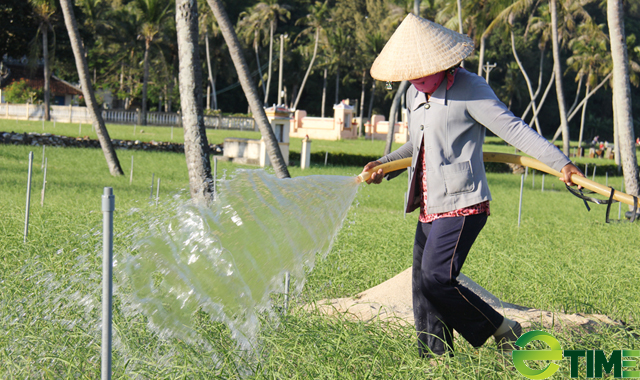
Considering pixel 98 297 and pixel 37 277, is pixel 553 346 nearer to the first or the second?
pixel 98 297

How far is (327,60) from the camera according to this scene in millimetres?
51469

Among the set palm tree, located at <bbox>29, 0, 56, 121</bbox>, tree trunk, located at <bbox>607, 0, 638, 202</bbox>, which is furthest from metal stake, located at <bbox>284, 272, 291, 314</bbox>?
palm tree, located at <bbox>29, 0, 56, 121</bbox>

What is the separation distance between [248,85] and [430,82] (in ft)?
26.1

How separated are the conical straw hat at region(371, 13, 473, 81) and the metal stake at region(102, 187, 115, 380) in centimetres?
172

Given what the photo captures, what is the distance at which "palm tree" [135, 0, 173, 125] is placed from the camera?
122 ft

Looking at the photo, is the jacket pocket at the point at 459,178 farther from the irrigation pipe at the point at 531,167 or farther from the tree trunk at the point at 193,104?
the tree trunk at the point at 193,104

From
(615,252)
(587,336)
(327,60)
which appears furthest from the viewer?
(327,60)

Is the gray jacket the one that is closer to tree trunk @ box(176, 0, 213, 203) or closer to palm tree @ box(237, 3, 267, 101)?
tree trunk @ box(176, 0, 213, 203)

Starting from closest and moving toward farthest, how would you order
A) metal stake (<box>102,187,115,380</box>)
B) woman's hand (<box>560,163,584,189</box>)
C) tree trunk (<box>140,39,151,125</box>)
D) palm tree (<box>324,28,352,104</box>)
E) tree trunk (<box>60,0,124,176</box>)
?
metal stake (<box>102,187,115,380</box>)
woman's hand (<box>560,163,584,189</box>)
tree trunk (<box>60,0,124,176</box>)
tree trunk (<box>140,39,151,125</box>)
palm tree (<box>324,28,352,104</box>)

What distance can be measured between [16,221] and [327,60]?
4552 centimetres

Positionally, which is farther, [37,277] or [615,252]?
[615,252]

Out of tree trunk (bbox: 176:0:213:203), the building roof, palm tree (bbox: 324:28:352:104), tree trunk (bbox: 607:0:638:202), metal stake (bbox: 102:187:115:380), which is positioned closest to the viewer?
metal stake (bbox: 102:187:115:380)

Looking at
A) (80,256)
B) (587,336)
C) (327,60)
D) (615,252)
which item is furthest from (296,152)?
(327,60)

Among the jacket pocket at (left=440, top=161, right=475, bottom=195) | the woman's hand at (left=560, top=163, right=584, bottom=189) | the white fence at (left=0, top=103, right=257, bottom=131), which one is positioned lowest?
the jacket pocket at (left=440, top=161, right=475, bottom=195)
